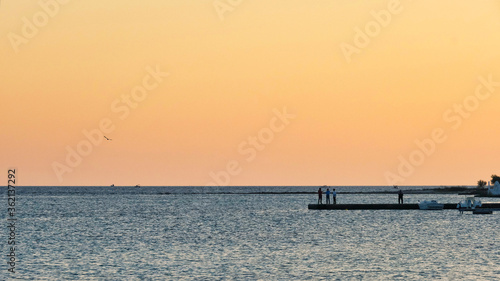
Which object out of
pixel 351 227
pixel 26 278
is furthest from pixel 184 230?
pixel 26 278

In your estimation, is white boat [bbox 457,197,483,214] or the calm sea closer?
the calm sea

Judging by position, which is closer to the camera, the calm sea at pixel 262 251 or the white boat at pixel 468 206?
the calm sea at pixel 262 251

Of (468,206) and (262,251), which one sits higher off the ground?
(468,206)

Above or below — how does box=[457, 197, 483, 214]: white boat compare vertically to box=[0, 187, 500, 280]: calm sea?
above

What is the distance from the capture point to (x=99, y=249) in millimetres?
55938

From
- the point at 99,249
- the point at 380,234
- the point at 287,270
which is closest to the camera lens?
the point at 287,270

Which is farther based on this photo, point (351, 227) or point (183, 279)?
point (351, 227)

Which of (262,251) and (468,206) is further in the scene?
(468,206)

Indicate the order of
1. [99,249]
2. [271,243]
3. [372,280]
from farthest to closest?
[271,243] < [99,249] < [372,280]

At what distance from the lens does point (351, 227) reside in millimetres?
76250

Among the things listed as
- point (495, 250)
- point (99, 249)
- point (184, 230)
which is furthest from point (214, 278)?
point (184, 230)

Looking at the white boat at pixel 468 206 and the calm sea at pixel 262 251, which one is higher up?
the white boat at pixel 468 206

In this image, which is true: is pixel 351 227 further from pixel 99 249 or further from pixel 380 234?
pixel 99 249

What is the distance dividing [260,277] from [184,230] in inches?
1382
